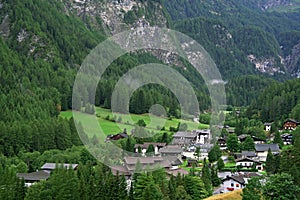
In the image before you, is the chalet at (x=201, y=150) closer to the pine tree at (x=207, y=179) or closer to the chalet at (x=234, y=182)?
the chalet at (x=234, y=182)

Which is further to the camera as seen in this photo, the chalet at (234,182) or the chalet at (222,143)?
the chalet at (222,143)

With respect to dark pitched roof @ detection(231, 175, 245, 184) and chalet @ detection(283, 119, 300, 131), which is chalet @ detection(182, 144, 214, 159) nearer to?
dark pitched roof @ detection(231, 175, 245, 184)

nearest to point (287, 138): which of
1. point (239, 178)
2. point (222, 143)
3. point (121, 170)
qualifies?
point (222, 143)

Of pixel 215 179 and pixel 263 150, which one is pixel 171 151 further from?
pixel 215 179

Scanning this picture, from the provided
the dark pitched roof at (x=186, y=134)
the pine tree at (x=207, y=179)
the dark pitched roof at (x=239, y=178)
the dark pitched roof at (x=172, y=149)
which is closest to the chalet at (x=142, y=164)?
the dark pitched roof at (x=172, y=149)

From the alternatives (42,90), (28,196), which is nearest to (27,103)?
(42,90)

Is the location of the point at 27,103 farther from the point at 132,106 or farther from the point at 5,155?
the point at 5,155
